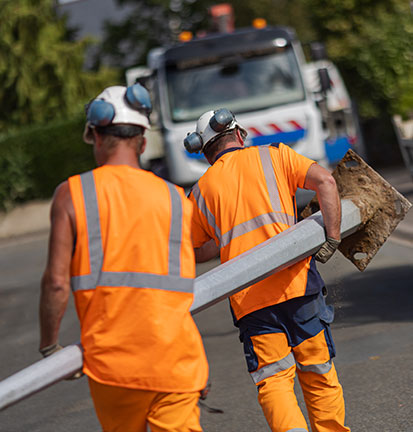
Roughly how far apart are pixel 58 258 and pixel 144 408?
57cm

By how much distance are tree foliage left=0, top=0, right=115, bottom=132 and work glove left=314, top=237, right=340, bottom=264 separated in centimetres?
2347

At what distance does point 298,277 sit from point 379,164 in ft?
59.9

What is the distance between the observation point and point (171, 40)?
1439 inches

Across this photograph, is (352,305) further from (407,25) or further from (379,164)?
(379,164)

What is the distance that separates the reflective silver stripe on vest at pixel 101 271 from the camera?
2.87 m

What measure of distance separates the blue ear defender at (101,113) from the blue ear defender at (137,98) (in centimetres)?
8

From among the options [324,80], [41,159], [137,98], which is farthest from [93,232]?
[41,159]

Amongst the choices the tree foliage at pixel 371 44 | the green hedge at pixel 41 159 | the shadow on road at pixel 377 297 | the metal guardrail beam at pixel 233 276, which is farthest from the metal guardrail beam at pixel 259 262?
the green hedge at pixel 41 159

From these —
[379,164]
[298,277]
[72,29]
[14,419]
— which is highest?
[298,277]

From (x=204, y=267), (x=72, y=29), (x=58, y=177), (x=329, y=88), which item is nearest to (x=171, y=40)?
(x=72, y=29)

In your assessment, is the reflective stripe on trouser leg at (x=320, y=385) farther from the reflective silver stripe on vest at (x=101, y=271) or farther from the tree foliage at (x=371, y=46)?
the tree foliage at (x=371, y=46)

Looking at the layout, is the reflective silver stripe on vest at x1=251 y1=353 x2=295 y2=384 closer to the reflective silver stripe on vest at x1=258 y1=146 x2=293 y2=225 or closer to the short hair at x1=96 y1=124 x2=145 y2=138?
the reflective silver stripe on vest at x1=258 y1=146 x2=293 y2=225

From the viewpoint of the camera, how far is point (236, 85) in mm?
12688

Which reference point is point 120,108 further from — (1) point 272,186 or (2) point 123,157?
(1) point 272,186
